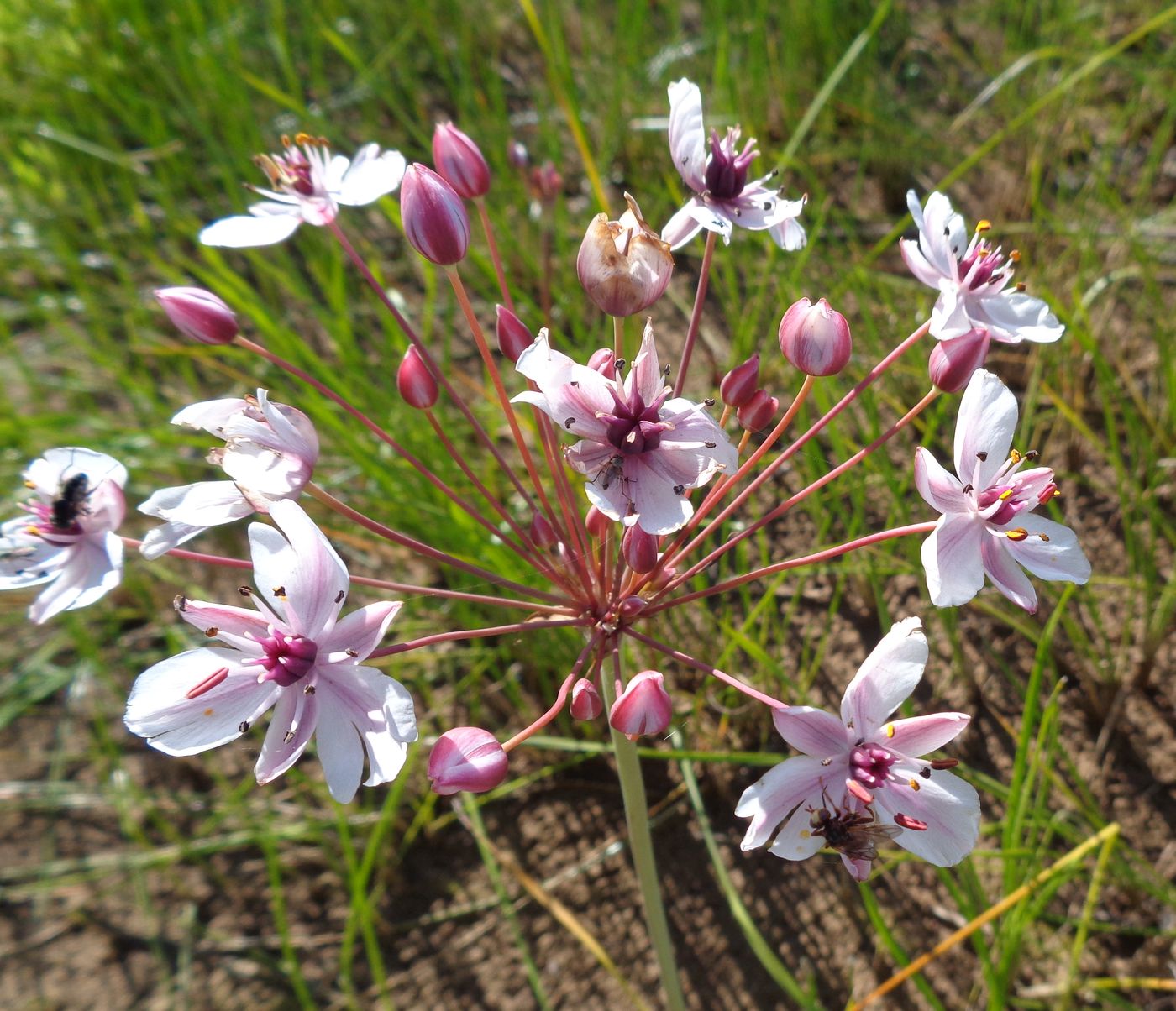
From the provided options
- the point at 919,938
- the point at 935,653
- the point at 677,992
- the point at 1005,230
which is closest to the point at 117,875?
the point at 677,992

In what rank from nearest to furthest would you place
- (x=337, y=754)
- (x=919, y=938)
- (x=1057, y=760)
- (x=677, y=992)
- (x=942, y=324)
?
(x=337, y=754)
(x=942, y=324)
(x=677, y=992)
(x=919, y=938)
(x=1057, y=760)

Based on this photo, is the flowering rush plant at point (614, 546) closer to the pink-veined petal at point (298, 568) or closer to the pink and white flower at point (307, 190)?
the pink-veined petal at point (298, 568)

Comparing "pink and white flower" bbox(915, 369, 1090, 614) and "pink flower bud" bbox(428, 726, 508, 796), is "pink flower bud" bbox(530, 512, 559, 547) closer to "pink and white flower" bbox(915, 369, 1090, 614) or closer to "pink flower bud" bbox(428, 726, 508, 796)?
"pink flower bud" bbox(428, 726, 508, 796)

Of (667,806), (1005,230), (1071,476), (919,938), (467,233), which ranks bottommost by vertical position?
(919,938)

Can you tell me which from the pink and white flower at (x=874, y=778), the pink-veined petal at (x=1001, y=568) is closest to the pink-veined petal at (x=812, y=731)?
the pink and white flower at (x=874, y=778)

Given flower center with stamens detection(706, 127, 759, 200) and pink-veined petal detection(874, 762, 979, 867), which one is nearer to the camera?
pink-veined petal detection(874, 762, 979, 867)

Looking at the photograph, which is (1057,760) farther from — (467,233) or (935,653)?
(467,233)

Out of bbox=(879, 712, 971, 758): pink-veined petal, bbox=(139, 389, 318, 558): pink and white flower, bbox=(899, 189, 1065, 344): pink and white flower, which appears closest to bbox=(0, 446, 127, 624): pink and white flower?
bbox=(139, 389, 318, 558): pink and white flower
